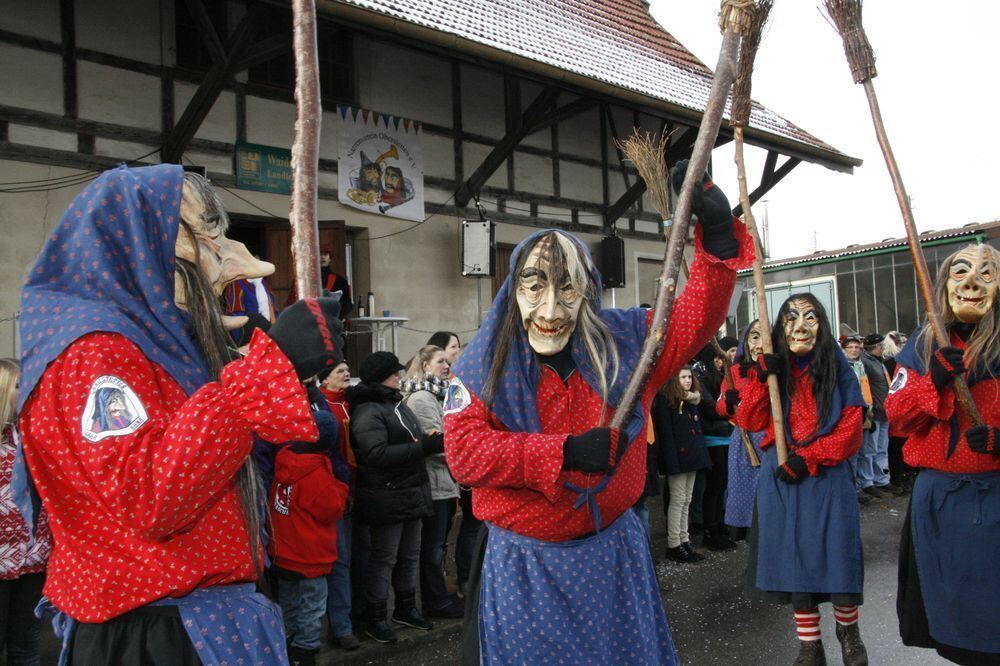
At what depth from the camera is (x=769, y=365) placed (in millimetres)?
3984

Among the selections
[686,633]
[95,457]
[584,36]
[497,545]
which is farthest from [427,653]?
[584,36]

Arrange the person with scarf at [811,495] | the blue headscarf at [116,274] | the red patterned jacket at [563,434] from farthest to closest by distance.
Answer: the person with scarf at [811,495] < the red patterned jacket at [563,434] < the blue headscarf at [116,274]

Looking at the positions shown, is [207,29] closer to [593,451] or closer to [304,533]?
[304,533]

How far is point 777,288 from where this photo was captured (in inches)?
651

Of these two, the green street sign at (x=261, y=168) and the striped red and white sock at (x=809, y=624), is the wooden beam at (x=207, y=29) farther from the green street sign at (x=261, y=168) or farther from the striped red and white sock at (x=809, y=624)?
the striped red and white sock at (x=809, y=624)

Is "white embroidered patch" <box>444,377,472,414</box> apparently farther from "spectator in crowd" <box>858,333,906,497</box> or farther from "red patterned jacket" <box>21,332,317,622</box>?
"spectator in crowd" <box>858,333,906,497</box>

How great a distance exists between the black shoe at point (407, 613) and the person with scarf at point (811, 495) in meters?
2.06

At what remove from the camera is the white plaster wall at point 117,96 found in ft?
23.8

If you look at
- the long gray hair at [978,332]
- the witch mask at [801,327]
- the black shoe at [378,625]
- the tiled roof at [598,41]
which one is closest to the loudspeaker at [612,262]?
the tiled roof at [598,41]

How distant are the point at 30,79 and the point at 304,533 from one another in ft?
17.1

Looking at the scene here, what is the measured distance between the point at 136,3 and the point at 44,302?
7.20m

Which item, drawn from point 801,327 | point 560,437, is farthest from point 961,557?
point 560,437

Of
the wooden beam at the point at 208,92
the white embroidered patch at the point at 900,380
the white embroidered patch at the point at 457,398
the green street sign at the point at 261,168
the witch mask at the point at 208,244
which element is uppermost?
the wooden beam at the point at 208,92

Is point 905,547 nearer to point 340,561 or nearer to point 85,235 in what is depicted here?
point 340,561
